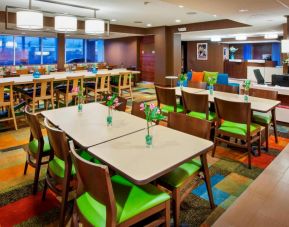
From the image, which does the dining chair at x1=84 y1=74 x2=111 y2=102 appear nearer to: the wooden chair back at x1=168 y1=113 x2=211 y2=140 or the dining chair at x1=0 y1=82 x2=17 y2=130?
the dining chair at x1=0 y1=82 x2=17 y2=130

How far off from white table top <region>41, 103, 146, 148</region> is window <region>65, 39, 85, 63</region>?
11.9 meters

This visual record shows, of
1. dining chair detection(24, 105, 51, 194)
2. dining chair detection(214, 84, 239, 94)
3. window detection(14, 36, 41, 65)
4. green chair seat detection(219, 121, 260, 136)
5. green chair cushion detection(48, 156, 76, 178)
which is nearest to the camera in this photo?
green chair cushion detection(48, 156, 76, 178)

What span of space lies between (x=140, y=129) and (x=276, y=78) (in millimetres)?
4315

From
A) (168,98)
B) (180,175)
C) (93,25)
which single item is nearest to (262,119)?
(168,98)

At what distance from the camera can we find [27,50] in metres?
12.8

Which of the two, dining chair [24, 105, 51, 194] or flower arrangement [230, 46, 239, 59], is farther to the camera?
flower arrangement [230, 46, 239, 59]

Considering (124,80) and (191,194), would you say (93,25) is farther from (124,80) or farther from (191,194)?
(191,194)

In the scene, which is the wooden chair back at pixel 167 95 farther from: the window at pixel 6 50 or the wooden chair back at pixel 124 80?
the window at pixel 6 50

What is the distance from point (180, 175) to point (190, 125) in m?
0.54

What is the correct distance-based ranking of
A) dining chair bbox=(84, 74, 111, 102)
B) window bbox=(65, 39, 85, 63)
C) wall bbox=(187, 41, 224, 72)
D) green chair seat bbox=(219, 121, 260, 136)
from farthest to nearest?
window bbox=(65, 39, 85, 63), wall bbox=(187, 41, 224, 72), dining chair bbox=(84, 74, 111, 102), green chair seat bbox=(219, 121, 260, 136)

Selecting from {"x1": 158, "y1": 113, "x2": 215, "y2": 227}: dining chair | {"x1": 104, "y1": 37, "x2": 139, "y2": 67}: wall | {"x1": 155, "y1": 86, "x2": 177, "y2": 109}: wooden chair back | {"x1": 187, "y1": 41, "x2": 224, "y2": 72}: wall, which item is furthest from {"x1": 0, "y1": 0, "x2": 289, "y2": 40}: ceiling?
{"x1": 187, "y1": 41, "x2": 224, "y2": 72}: wall

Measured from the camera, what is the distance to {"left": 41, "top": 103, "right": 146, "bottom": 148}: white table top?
2107mm

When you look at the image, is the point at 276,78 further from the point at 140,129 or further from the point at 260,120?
the point at 140,129

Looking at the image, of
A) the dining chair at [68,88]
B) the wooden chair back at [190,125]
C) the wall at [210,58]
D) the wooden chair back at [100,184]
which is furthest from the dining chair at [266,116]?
the wall at [210,58]
